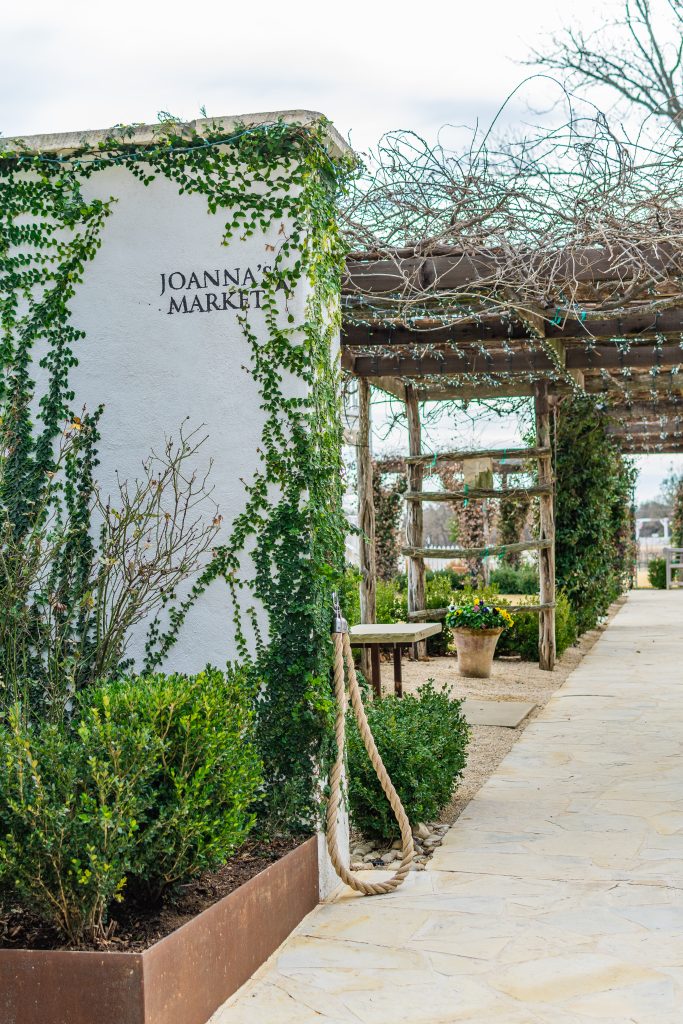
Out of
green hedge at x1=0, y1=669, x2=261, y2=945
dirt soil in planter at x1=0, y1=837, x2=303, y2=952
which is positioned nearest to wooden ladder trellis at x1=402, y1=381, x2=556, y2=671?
dirt soil in planter at x1=0, y1=837, x2=303, y2=952

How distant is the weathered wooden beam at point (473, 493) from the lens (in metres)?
9.90

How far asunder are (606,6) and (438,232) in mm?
7240

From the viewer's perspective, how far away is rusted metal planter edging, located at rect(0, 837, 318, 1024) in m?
2.46

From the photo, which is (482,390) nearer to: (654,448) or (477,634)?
(477,634)

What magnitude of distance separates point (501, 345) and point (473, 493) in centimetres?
196

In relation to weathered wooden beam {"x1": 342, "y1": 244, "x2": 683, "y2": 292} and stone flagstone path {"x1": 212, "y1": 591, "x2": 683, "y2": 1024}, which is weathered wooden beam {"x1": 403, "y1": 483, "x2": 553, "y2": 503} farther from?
stone flagstone path {"x1": 212, "y1": 591, "x2": 683, "y2": 1024}

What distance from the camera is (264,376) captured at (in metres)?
3.75

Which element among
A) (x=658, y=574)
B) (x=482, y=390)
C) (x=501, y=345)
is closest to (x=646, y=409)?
(x=482, y=390)

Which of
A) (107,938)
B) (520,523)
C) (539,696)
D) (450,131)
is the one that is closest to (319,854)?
(107,938)

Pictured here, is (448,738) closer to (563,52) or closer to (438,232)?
(438,232)

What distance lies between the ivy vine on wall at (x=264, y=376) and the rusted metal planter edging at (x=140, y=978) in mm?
736

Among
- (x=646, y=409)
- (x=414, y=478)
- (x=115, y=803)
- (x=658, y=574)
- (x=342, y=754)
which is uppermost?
(x=646, y=409)

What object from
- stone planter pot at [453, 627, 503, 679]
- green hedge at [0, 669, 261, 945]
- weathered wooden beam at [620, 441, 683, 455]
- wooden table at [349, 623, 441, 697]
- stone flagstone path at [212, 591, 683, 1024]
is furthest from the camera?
weathered wooden beam at [620, 441, 683, 455]

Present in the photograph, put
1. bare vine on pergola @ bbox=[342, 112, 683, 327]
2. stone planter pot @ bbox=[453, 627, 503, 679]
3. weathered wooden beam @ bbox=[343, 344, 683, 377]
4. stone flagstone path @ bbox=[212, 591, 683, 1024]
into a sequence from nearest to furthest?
stone flagstone path @ bbox=[212, 591, 683, 1024] → bare vine on pergola @ bbox=[342, 112, 683, 327] → weathered wooden beam @ bbox=[343, 344, 683, 377] → stone planter pot @ bbox=[453, 627, 503, 679]
